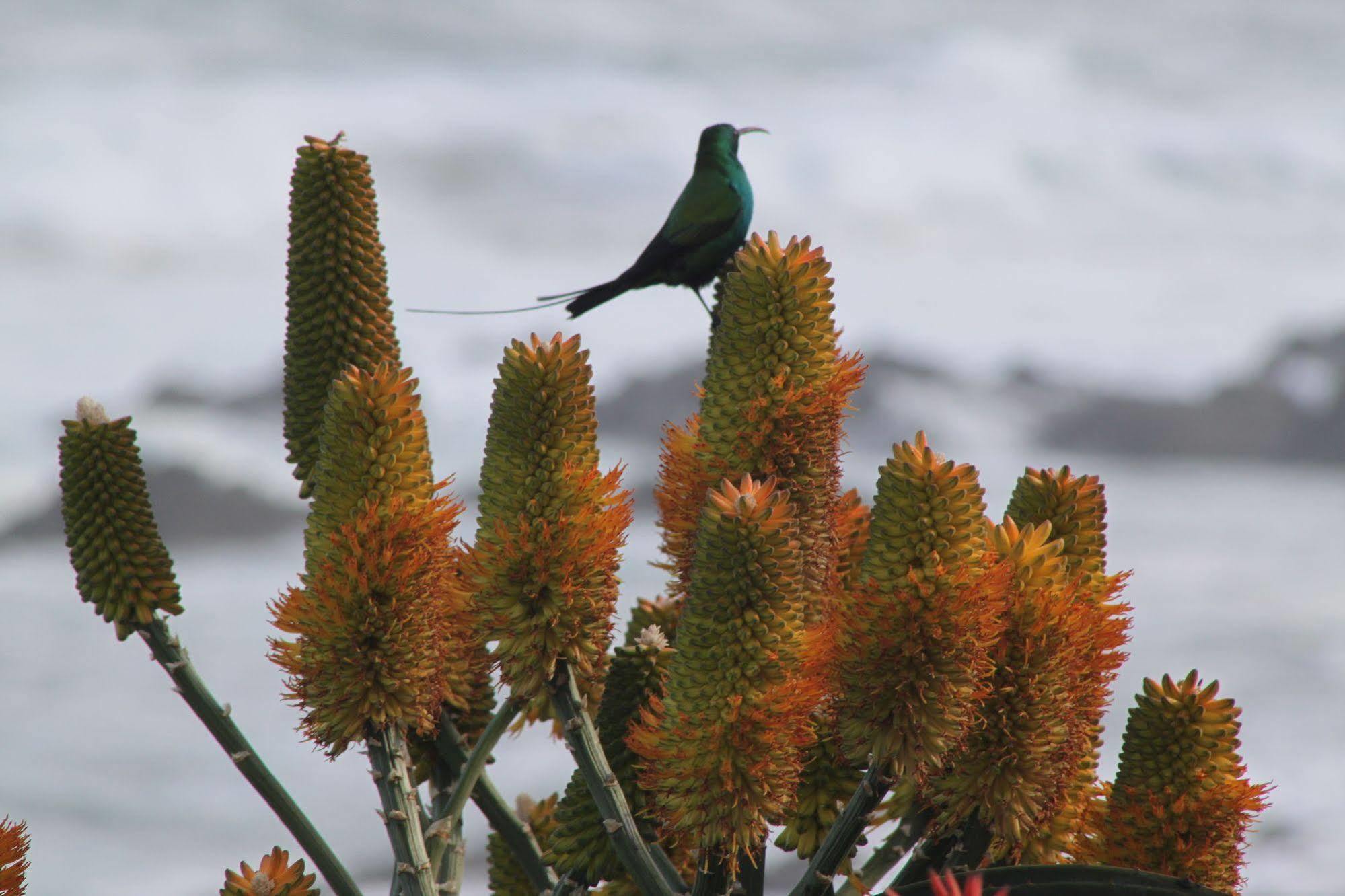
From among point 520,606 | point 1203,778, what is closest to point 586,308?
point 520,606

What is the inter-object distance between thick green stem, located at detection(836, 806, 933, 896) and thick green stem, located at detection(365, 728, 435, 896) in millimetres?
543

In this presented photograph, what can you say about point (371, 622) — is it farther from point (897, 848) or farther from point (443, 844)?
point (897, 848)

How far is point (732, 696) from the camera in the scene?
1.63 meters

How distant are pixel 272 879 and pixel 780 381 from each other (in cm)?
84

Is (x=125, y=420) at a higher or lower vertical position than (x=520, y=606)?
higher

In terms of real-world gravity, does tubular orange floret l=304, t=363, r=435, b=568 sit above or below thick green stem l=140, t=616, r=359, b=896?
above

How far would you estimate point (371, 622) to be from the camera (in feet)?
5.98

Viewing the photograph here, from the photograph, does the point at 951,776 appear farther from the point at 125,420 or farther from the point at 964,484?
the point at 125,420

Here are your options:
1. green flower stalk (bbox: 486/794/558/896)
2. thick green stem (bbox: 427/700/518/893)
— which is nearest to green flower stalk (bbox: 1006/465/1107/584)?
thick green stem (bbox: 427/700/518/893)

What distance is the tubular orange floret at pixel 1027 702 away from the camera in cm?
175

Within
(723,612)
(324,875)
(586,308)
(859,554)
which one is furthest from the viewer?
(586,308)

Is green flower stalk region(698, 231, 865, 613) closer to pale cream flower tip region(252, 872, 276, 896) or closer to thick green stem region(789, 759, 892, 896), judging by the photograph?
thick green stem region(789, 759, 892, 896)

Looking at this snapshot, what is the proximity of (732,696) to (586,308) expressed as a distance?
1.19 m

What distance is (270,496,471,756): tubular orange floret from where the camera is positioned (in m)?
1.80
